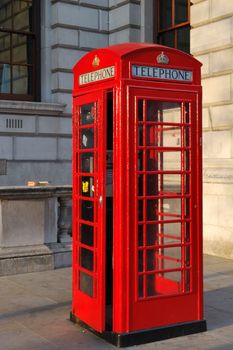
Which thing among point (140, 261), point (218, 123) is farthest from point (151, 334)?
point (218, 123)

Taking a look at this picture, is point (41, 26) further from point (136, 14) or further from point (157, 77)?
point (157, 77)

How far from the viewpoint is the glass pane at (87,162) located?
5126mm

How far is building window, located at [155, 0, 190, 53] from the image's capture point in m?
11.8

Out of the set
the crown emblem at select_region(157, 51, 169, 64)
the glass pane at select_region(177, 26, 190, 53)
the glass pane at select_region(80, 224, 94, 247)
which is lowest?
the glass pane at select_region(80, 224, 94, 247)

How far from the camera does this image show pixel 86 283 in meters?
5.26

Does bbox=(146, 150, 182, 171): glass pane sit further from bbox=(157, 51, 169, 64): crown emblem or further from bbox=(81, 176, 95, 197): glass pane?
bbox=(157, 51, 169, 64): crown emblem

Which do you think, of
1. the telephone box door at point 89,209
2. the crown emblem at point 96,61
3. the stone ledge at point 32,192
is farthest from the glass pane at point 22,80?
the crown emblem at point 96,61

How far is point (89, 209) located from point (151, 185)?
624 millimetres

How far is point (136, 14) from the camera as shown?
1341 centimetres

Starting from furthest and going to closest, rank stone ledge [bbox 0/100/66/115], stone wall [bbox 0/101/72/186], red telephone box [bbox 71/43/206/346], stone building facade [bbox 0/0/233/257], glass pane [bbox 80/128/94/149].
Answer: stone building facade [bbox 0/0/233/257] → stone wall [bbox 0/101/72/186] → stone ledge [bbox 0/100/66/115] → glass pane [bbox 80/128/94/149] → red telephone box [bbox 71/43/206/346]

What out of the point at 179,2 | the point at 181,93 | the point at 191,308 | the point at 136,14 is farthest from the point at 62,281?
the point at 136,14

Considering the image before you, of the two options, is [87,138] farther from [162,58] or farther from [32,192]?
[32,192]

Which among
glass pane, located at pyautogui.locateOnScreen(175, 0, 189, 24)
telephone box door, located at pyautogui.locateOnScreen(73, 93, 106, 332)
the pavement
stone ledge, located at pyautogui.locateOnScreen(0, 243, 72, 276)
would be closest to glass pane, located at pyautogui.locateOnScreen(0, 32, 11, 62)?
glass pane, located at pyautogui.locateOnScreen(175, 0, 189, 24)

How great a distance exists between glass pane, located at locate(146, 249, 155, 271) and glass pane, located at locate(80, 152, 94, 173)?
0.90m
